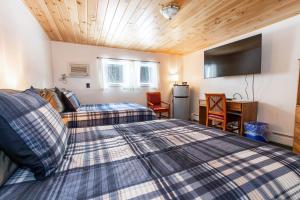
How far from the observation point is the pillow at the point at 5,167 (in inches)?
22.7

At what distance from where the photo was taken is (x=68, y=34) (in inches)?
121

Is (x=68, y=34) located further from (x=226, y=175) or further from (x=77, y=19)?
(x=226, y=175)

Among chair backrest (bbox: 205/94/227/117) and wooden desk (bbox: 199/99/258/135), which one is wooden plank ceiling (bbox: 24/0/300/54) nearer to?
chair backrest (bbox: 205/94/227/117)

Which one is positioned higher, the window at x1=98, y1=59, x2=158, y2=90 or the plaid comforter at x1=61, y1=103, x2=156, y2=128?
the window at x1=98, y1=59, x2=158, y2=90

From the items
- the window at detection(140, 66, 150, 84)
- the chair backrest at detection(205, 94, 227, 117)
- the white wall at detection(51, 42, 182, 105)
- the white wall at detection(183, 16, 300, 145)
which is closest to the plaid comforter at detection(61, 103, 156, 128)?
the chair backrest at detection(205, 94, 227, 117)

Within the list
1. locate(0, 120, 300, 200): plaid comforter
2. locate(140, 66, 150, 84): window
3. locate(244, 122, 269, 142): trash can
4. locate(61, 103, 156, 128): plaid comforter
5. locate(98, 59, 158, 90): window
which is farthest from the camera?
locate(140, 66, 150, 84): window

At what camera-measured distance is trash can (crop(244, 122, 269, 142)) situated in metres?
2.56

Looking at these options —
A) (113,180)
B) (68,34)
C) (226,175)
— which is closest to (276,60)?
(226,175)

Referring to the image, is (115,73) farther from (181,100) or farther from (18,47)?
(18,47)

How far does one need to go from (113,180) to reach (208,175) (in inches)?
16.4

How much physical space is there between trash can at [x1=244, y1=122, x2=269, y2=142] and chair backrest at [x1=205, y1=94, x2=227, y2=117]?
17.9 inches

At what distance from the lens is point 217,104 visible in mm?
2990

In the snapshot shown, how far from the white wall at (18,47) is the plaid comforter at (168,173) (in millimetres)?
1217

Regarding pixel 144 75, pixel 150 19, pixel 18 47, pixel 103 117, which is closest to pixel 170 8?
pixel 150 19
